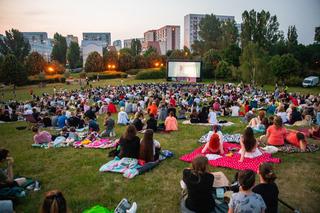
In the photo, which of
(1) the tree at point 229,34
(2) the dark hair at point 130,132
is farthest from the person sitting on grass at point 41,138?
(1) the tree at point 229,34

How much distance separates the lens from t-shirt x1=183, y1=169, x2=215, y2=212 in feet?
14.5

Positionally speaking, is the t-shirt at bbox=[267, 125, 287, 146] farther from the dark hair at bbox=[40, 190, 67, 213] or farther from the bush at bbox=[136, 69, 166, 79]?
the bush at bbox=[136, 69, 166, 79]

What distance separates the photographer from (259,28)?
5512cm

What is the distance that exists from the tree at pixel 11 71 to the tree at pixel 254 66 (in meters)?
33.3

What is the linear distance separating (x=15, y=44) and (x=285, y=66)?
190 ft

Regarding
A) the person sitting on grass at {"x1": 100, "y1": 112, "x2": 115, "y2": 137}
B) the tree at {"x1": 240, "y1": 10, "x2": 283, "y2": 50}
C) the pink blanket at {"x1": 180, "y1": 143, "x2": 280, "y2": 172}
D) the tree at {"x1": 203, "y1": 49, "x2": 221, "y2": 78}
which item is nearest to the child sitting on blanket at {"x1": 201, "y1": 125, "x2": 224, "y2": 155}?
the pink blanket at {"x1": 180, "y1": 143, "x2": 280, "y2": 172}

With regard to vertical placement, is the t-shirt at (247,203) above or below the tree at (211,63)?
below

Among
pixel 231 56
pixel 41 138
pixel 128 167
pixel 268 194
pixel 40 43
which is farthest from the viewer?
pixel 40 43

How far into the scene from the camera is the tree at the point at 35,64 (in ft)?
155

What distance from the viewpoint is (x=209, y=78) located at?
53500mm

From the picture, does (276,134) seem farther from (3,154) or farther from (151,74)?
(151,74)

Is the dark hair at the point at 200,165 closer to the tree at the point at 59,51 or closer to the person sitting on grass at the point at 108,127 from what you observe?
the person sitting on grass at the point at 108,127

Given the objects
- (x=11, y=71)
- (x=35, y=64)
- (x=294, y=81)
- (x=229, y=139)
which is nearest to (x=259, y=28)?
(x=294, y=81)

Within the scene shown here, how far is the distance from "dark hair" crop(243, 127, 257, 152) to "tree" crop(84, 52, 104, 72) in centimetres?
5229
